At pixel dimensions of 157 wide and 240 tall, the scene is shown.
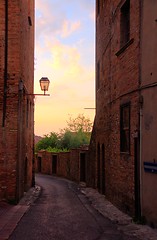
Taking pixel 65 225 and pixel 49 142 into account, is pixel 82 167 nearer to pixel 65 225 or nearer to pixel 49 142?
pixel 65 225

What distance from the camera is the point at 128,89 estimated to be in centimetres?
1295

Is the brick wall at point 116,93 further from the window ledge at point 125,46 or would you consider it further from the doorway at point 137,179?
the doorway at point 137,179

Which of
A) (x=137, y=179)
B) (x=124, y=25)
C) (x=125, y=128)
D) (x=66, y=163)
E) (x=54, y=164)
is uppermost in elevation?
(x=124, y=25)

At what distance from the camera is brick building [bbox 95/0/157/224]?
10.7 m

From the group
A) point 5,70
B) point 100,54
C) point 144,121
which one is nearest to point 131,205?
point 144,121

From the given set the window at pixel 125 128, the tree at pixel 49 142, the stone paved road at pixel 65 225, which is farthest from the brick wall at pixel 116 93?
the tree at pixel 49 142

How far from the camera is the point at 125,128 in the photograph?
1373cm

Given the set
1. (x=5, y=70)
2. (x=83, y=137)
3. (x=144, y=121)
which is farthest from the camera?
(x=83, y=137)

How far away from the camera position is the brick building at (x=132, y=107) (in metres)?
10.7

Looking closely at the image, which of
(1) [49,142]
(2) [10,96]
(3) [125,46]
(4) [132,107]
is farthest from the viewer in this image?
(1) [49,142]

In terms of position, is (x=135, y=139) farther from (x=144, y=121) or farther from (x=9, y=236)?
(x=9, y=236)

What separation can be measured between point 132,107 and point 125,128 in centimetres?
153

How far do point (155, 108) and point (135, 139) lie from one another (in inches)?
74.3

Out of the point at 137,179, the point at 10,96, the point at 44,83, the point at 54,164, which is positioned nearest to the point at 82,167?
the point at 44,83
